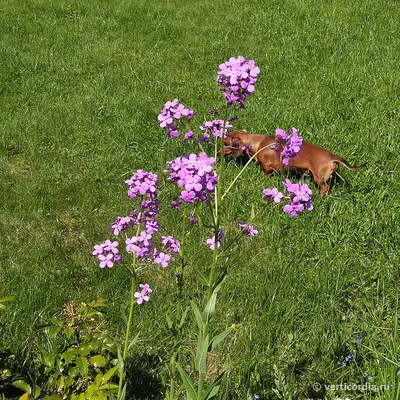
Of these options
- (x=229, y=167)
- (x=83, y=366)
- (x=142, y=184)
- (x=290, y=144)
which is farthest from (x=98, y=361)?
(x=229, y=167)

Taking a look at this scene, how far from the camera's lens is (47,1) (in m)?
7.60

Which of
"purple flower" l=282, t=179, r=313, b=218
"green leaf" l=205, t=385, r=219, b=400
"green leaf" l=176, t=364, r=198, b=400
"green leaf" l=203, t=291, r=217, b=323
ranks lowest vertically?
"green leaf" l=205, t=385, r=219, b=400

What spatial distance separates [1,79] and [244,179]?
9.96 ft

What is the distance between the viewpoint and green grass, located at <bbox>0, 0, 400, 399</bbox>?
2.49 metres

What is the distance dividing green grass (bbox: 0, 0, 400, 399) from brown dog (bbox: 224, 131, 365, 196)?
0.40 feet

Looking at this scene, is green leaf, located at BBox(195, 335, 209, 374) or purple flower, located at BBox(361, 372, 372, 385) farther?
purple flower, located at BBox(361, 372, 372, 385)

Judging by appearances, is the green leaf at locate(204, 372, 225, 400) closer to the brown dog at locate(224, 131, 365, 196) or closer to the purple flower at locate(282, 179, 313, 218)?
the purple flower at locate(282, 179, 313, 218)

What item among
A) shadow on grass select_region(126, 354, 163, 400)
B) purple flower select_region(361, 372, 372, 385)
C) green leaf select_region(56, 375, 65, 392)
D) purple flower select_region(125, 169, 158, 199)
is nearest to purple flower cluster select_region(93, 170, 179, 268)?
purple flower select_region(125, 169, 158, 199)

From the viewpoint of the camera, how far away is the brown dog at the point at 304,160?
3648mm

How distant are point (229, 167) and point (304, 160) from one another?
0.55 m

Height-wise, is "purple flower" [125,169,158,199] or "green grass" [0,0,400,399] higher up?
"purple flower" [125,169,158,199]

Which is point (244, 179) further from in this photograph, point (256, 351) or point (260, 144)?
point (256, 351)

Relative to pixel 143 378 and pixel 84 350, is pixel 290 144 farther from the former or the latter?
pixel 143 378

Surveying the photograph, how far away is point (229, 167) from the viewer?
13.0ft
